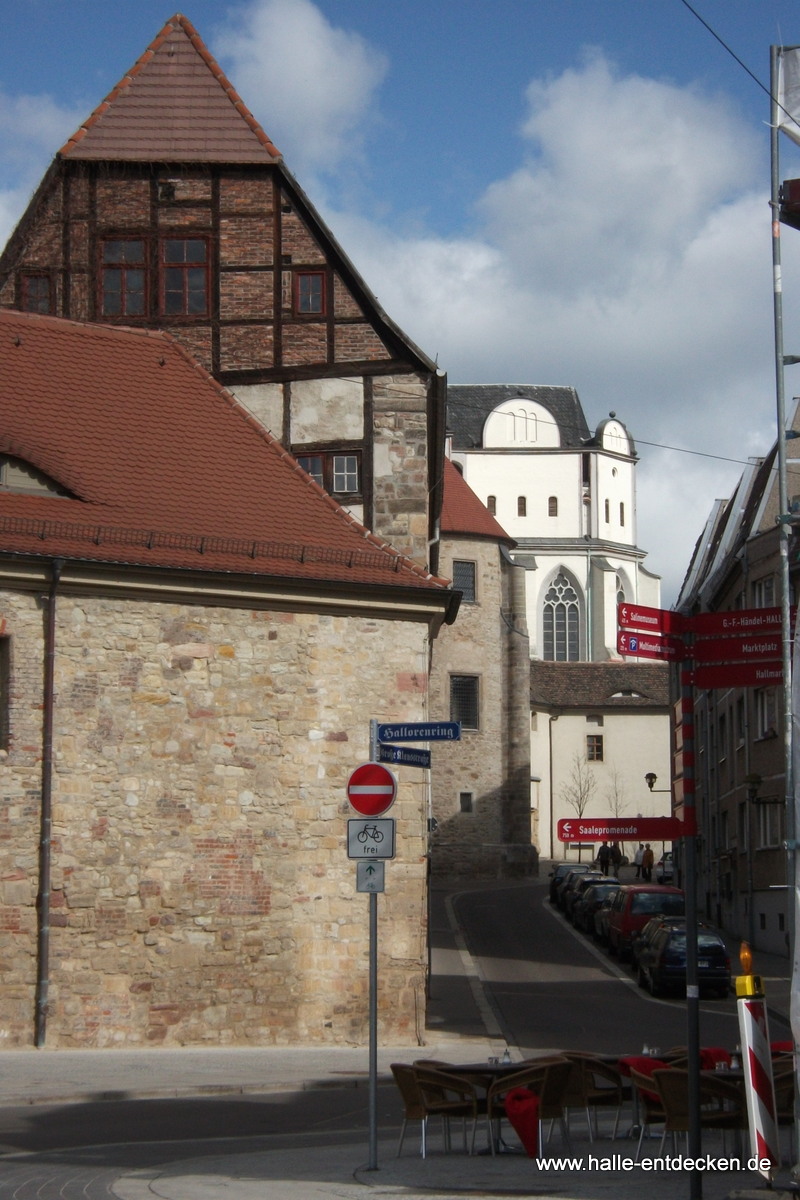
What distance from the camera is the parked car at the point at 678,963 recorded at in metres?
27.2

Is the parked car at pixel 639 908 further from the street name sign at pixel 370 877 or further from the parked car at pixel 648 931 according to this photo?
the street name sign at pixel 370 877

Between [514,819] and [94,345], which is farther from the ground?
[94,345]

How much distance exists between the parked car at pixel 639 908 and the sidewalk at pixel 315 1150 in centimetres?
832

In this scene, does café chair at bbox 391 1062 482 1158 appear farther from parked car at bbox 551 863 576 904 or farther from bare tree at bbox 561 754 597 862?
bare tree at bbox 561 754 597 862

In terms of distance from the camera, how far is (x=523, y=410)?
10675 cm

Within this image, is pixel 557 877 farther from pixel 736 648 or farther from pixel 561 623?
pixel 561 623

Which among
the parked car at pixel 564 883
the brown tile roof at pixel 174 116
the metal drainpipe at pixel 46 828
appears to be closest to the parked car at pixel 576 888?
the parked car at pixel 564 883

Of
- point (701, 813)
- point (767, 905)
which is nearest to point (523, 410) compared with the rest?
point (701, 813)

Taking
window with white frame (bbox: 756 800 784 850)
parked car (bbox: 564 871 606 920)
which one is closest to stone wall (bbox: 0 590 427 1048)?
window with white frame (bbox: 756 800 784 850)

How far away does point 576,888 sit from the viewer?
42.5 meters

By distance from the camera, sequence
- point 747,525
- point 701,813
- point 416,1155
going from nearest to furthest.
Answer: point 416,1155
point 747,525
point 701,813

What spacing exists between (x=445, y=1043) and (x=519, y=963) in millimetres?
13153

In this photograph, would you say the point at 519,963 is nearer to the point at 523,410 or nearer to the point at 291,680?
the point at 291,680

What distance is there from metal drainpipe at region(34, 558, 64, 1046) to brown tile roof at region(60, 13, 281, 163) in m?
8.79
